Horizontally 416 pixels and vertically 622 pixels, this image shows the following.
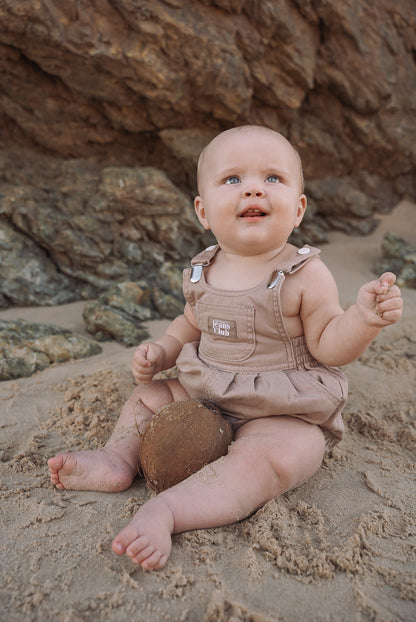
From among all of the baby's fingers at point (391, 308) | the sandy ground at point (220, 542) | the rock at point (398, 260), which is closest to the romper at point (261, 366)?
the sandy ground at point (220, 542)

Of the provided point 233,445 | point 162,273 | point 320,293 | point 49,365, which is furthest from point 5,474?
point 162,273

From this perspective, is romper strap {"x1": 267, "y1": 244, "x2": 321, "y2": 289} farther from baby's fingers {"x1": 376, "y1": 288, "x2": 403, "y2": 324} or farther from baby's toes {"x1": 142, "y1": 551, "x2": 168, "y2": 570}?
baby's toes {"x1": 142, "y1": 551, "x2": 168, "y2": 570}

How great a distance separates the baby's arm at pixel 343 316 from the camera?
1.66 meters

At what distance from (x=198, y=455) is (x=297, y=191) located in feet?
3.76

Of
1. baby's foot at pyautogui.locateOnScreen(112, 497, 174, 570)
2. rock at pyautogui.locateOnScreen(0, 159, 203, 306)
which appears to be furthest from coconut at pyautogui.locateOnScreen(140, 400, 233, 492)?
rock at pyautogui.locateOnScreen(0, 159, 203, 306)

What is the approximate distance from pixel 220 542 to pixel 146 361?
89 centimetres

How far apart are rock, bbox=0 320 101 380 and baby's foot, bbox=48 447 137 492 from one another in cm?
115

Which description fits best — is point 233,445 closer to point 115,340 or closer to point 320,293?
point 320,293

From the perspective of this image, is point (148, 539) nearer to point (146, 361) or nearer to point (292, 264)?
point (146, 361)

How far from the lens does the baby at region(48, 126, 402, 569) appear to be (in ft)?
5.66

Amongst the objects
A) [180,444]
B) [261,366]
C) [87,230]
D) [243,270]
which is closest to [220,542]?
[180,444]

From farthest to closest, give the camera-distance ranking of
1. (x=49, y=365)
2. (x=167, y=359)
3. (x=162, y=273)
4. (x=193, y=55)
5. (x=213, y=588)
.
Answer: (x=162, y=273) < (x=193, y=55) < (x=49, y=365) < (x=167, y=359) < (x=213, y=588)

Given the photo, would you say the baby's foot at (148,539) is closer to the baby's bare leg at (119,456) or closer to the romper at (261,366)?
the baby's bare leg at (119,456)

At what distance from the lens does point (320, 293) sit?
1.98 m
